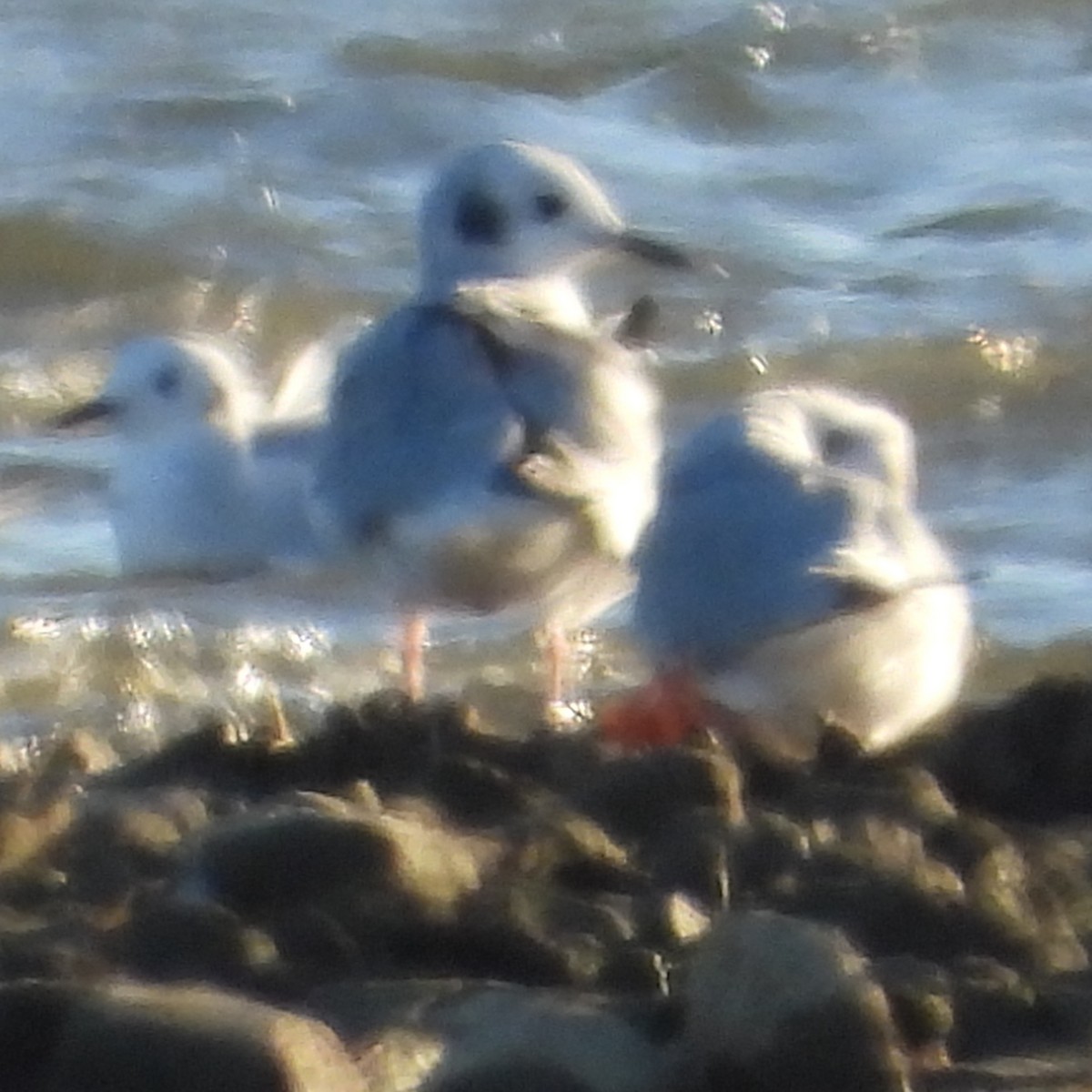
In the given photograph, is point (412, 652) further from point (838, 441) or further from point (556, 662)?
point (838, 441)

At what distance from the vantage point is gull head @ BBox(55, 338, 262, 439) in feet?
24.9

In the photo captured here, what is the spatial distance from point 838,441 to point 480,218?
4.23 feet

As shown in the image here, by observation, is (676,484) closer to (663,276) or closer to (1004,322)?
(1004,322)

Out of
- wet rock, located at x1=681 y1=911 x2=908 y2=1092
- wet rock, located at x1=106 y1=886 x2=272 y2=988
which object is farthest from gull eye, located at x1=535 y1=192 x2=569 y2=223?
wet rock, located at x1=681 y1=911 x2=908 y2=1092

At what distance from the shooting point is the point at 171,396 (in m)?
7.66

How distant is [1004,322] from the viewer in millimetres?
10586

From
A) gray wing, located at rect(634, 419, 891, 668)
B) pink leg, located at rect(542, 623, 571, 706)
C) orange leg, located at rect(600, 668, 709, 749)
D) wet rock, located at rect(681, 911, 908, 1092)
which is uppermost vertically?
wet rock, located at rect(681, 911, 908, 1092)

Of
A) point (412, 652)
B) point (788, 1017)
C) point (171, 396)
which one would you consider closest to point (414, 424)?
point (412, 652)

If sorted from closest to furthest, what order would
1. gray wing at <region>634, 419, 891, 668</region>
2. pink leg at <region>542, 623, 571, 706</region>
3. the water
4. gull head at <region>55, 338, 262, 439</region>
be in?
gray wing at <region>634, 419, 891, 668</region>
pink leg at <region>542, 623, 571, 706</region>
gull head at <region>55, 338, 262, 439</region>
the water

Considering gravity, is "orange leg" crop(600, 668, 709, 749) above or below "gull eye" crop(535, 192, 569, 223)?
below

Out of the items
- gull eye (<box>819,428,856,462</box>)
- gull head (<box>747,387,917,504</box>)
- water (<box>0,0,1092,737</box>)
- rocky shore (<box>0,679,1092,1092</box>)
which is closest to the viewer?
rocky shore (<box>0,679,1092,1092</box>)

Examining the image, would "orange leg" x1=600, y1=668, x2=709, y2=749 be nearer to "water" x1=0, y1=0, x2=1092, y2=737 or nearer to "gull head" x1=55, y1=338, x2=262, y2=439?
"water" x1=0, y1=0, x2=1092, y2=737

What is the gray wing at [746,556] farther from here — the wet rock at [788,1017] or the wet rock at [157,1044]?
the wet rock at [157,1044]

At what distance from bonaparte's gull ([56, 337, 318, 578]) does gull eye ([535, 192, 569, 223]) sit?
731 mm
